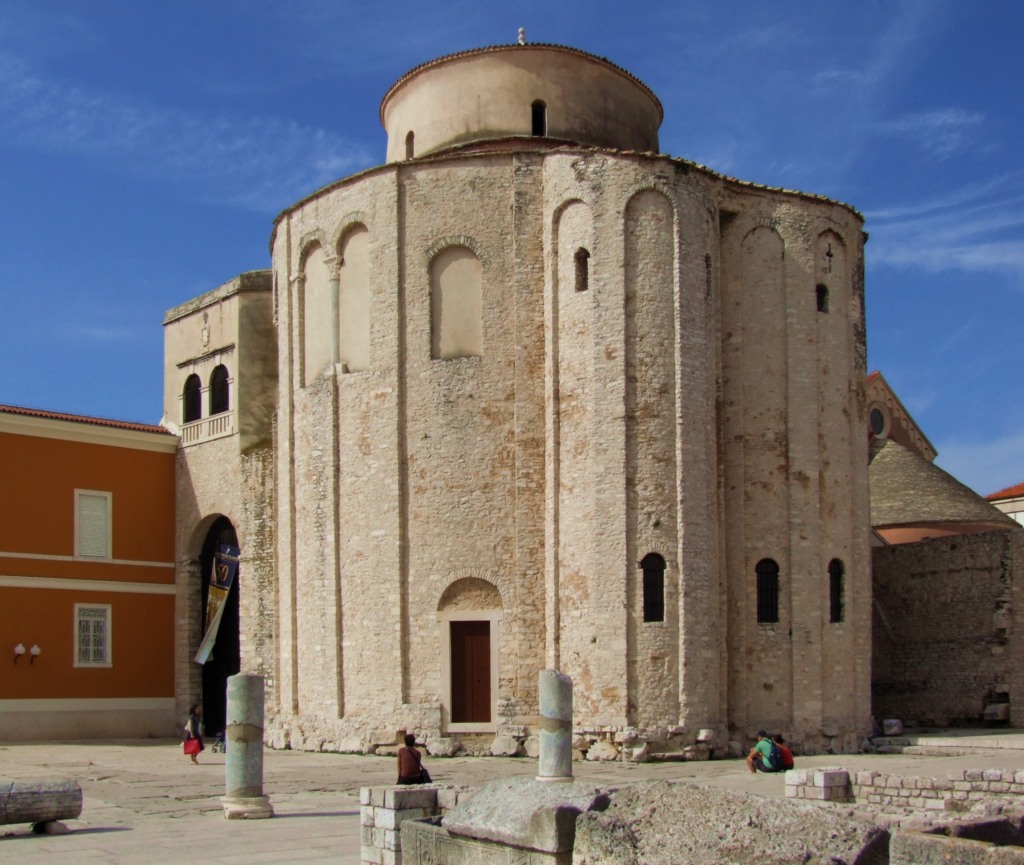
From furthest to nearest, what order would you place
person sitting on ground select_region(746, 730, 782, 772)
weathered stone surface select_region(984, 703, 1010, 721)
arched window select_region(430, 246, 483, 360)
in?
weathered stone surface select_region(984, 703, 1010, 721) → arched window select_region(430, 246, 483, 360) → person sitting on ground select_region(746, 730, 782, 772)

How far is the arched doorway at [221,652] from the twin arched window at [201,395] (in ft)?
8.05

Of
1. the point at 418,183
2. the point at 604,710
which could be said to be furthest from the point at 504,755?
the point at 418,183

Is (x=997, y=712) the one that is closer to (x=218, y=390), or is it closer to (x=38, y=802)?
(x=218, y=390)

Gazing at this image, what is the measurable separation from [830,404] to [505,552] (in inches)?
253

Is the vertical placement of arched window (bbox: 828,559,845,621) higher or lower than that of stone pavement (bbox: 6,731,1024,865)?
higher

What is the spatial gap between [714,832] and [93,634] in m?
22.3

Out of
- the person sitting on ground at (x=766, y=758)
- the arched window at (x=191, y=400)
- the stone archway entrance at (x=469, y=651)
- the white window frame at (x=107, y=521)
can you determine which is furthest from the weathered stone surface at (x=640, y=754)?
the arched window at (x=191, y=400)

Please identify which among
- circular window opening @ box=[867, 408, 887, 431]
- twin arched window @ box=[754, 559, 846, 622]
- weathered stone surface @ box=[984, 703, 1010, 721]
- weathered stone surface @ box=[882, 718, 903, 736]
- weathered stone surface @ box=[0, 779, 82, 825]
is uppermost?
circular window opening @ box=[867, 408, 887, 431]

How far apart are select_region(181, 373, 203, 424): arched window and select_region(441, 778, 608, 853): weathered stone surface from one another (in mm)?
21695

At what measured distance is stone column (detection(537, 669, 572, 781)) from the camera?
16.3 m

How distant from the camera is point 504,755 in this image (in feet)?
72.3

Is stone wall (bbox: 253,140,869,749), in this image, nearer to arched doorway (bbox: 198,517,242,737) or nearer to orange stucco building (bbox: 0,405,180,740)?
arched doorway (bbox: 198,517,242,737)

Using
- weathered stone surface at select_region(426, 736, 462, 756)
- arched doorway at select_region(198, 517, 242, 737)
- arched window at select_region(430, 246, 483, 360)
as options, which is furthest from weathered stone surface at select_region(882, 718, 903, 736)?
arched doorway at select_region(198, 517, 242, 737)

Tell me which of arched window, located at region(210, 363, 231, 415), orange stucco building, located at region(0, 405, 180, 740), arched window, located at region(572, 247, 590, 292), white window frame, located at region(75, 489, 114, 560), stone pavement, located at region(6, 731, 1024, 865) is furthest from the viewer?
arched window, located at region(210, 363, 231, 415)
